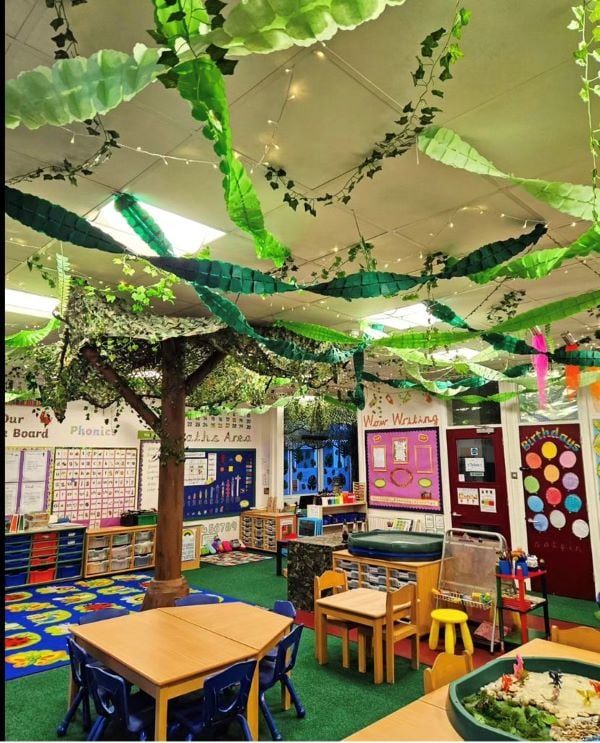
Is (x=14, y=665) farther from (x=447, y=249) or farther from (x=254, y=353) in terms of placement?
(x=447, y=249)

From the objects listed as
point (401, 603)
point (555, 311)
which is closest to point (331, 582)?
point (401, 603)

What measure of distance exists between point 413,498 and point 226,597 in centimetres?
355

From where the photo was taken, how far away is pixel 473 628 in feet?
17.7

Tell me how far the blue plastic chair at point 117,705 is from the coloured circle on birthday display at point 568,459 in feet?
20.0

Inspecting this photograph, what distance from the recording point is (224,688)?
9.27ft

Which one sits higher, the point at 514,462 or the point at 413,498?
the point at 514,462

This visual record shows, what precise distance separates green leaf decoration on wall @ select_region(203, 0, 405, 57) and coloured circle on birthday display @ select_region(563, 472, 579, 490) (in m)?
7.22

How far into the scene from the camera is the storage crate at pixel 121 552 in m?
7.87

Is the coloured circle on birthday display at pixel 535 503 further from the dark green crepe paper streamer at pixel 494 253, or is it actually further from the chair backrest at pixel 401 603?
the dark green crepe paper streamer at pixel 494 253

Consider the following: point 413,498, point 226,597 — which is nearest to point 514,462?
point 413,498

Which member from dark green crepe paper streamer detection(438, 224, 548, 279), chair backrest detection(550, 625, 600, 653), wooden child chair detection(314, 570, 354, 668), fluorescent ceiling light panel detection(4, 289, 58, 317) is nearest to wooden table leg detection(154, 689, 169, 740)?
wooden child chair detection(314, 570, 354, 668)

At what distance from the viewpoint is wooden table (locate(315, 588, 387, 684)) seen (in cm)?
412

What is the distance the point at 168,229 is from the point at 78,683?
10.4ft

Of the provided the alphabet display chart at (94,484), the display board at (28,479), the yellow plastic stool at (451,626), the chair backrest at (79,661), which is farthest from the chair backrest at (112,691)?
the alphabet display chart at (94,484)
